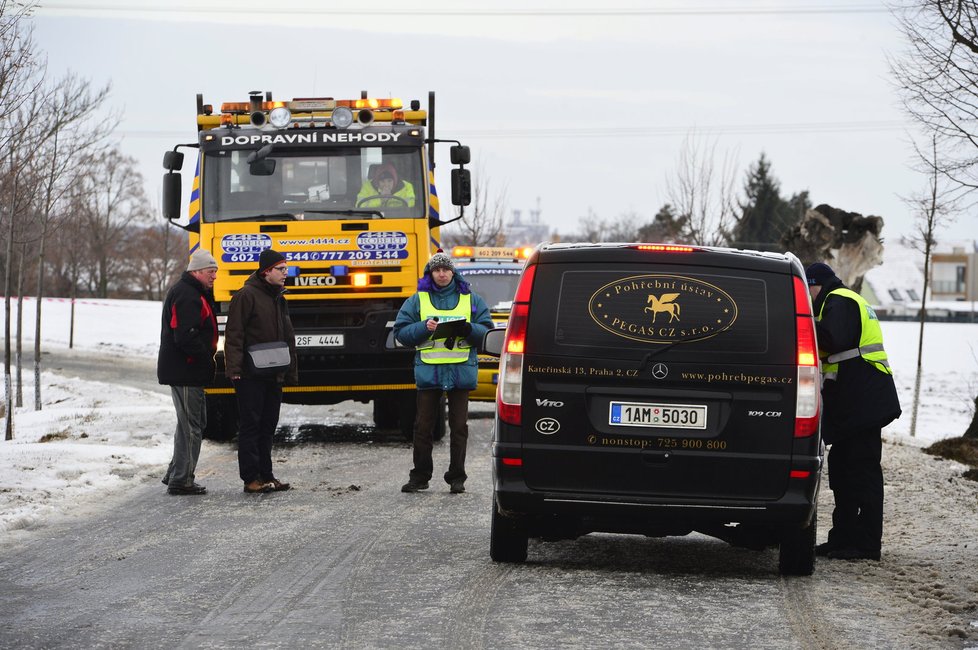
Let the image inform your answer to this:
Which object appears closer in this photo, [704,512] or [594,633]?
[594,633]

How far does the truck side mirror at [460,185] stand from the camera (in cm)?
1473

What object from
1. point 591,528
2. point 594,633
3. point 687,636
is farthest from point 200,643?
point 591,528

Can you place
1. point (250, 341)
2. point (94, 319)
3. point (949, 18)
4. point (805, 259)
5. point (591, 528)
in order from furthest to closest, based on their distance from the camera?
point (94, 319)
point (805, 259)
point (949, 18)
point (250, 341)
point (591, 528)

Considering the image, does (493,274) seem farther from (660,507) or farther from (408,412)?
(660,507)

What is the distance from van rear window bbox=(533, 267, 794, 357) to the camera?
707 centimetres

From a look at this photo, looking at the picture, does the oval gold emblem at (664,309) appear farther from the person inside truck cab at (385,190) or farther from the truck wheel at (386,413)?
the truck wheel at (386,413)

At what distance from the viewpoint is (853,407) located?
332 inches

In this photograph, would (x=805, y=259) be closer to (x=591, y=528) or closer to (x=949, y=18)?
(x=949, y=18)

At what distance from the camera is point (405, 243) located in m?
14.3

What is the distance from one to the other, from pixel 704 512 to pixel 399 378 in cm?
779

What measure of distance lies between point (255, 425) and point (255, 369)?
18.3 inches

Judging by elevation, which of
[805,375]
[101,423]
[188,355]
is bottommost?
[101,423]

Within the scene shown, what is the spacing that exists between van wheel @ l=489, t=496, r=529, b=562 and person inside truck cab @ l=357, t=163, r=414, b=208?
7.22 m

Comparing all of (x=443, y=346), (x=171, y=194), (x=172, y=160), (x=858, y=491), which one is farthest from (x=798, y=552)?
(x=172, y=160)
